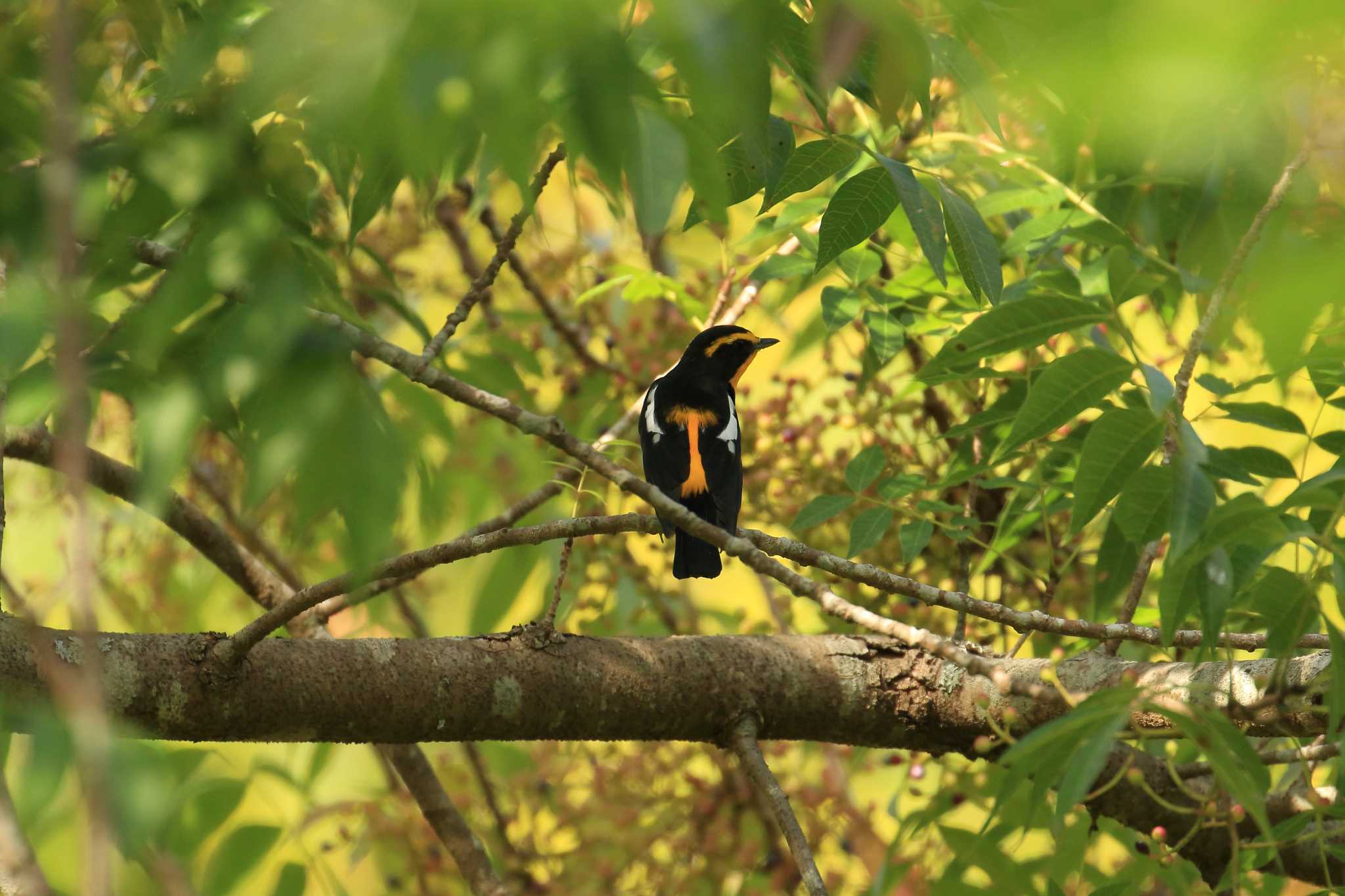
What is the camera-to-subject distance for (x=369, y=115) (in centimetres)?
113

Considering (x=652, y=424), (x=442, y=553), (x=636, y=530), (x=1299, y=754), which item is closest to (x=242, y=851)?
(x=442, y=553)

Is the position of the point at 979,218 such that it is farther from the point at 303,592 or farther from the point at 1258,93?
the point at 303,592

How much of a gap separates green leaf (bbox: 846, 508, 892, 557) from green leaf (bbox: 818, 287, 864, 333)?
0.44 meters

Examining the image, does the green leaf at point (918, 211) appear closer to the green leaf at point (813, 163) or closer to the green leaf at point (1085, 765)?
the green leaf at point (813, 163)

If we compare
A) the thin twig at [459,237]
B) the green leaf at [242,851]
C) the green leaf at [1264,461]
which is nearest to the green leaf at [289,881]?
the green leaf at [242,851]

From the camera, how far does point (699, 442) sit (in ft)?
13.4

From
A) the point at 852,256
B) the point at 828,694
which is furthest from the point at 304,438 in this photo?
the point at 852,256

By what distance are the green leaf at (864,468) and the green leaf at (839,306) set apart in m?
0.31

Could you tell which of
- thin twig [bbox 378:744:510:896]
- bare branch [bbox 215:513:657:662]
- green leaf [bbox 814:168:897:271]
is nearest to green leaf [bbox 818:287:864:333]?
green leaf [bbox 814:168:897:271]

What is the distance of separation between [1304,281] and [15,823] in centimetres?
139

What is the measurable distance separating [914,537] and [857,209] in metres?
0.87

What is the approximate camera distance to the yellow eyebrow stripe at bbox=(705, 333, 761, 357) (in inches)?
166

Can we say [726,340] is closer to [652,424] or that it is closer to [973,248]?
[652,424]

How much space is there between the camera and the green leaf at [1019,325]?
2100 mm
